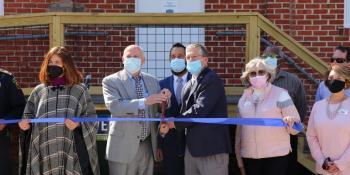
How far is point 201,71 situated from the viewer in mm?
5625

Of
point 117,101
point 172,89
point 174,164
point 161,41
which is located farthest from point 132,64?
point 161,41

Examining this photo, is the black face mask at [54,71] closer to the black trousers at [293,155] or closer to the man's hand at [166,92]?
the man's hand at [166,92]

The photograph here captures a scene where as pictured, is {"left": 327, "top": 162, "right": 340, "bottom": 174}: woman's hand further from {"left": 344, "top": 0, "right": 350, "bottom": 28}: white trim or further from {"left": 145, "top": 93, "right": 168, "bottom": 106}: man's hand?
{"left": 344, "top": 0, "right": 350, "bottom": 28}: white trim

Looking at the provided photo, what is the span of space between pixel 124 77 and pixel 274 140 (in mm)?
1598

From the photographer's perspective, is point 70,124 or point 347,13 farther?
point 347,13

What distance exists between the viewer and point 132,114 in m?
5.61

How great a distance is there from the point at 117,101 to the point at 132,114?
0.66 ft

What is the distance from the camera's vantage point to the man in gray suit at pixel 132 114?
5520mm

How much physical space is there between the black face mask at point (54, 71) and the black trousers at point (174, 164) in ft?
4.56

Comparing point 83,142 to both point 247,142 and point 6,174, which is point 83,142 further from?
point 247,142

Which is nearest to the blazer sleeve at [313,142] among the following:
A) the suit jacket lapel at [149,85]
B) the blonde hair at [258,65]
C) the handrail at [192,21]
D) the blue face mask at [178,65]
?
the blonde hair at [258,65]

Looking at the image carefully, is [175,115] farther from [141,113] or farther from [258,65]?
[258,65]

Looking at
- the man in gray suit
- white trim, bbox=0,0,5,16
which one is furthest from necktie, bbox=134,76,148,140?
white trim, bbox=0,0,5,16

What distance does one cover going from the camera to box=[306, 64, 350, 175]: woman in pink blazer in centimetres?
522
